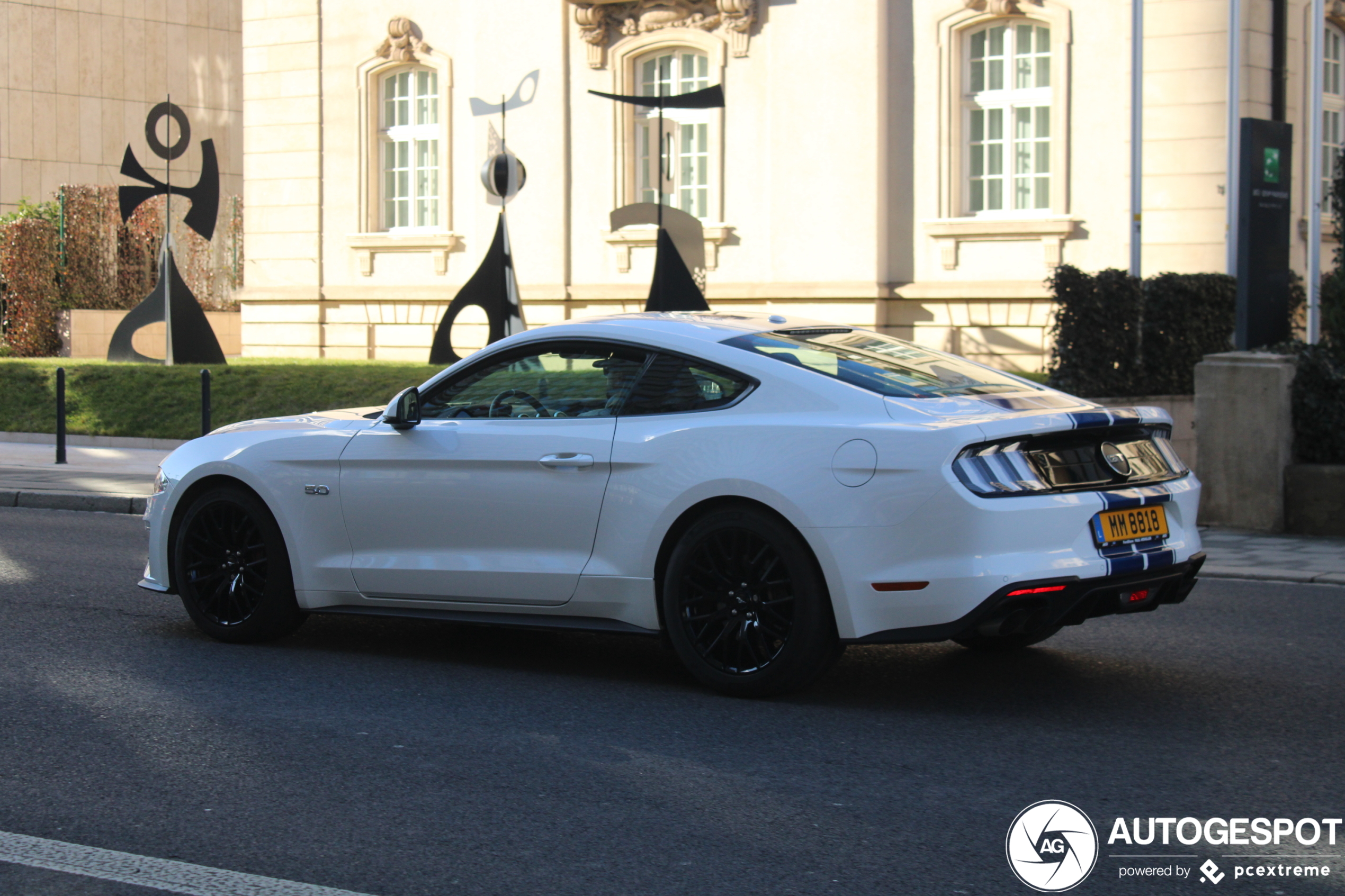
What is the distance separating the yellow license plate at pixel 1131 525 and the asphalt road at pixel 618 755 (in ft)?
2.18

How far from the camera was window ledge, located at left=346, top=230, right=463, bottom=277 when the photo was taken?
2441 cm

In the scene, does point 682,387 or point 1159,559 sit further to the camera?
point 682,387

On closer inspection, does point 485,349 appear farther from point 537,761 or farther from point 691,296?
point 691,296

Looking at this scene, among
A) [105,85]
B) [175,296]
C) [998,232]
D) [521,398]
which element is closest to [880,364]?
[521,398]

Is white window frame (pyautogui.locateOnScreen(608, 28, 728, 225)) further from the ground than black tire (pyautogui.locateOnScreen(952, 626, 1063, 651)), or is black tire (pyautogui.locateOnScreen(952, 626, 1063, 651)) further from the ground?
white window frame (pyautogui.locateOnScreen(608, 28, 728, 225))

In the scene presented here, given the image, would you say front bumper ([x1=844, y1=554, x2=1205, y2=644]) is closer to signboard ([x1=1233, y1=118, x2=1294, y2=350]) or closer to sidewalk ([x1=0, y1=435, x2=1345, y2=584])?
sidewalk ([x1=0, y1=435, x2=1345, y2=584])

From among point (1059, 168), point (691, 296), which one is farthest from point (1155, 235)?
point (691, 296)

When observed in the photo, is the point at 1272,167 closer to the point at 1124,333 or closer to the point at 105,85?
the point at 1124,333

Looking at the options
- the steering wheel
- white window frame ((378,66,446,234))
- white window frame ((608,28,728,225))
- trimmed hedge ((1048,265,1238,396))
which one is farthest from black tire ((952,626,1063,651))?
white window frame ((378,66,446,234))

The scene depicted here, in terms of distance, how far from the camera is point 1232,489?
38.1 ft

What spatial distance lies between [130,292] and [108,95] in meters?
11.9

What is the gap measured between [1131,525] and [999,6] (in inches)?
621

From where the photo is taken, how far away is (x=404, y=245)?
24.8 m

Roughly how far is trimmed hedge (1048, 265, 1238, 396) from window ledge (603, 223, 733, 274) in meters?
9.03
